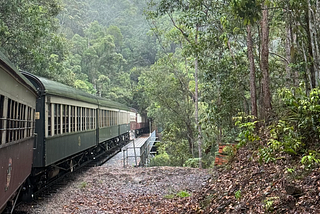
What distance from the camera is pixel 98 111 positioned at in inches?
604

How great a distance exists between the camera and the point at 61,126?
30.4 ft

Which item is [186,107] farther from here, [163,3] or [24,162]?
[24,162]

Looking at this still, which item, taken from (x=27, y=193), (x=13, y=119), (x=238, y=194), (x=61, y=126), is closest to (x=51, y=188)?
(x=27, y=193)

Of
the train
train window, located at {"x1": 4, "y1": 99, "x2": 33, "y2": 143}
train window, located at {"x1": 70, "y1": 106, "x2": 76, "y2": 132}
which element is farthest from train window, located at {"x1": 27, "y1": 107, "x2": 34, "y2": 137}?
train window, located at {"x1": 70, "y1": 106, "x2": 76, "y2": 132}

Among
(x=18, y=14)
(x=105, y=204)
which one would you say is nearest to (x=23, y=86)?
(x=105, y=204)

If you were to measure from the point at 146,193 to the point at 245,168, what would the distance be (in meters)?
3.18

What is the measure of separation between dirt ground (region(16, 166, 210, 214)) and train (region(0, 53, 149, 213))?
76 cm

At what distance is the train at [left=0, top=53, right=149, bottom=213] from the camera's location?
452 cm

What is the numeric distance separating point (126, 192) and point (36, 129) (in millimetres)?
3112

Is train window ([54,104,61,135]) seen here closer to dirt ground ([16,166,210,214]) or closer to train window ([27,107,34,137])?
train window ([27,107,34,137])

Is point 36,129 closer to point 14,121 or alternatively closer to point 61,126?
point 61,126

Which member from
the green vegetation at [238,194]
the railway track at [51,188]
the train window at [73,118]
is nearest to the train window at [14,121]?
the railway track at [51,188]

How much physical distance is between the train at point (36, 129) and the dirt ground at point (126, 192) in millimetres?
758

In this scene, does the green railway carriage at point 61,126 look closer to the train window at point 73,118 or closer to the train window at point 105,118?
the train window at point 73,118
